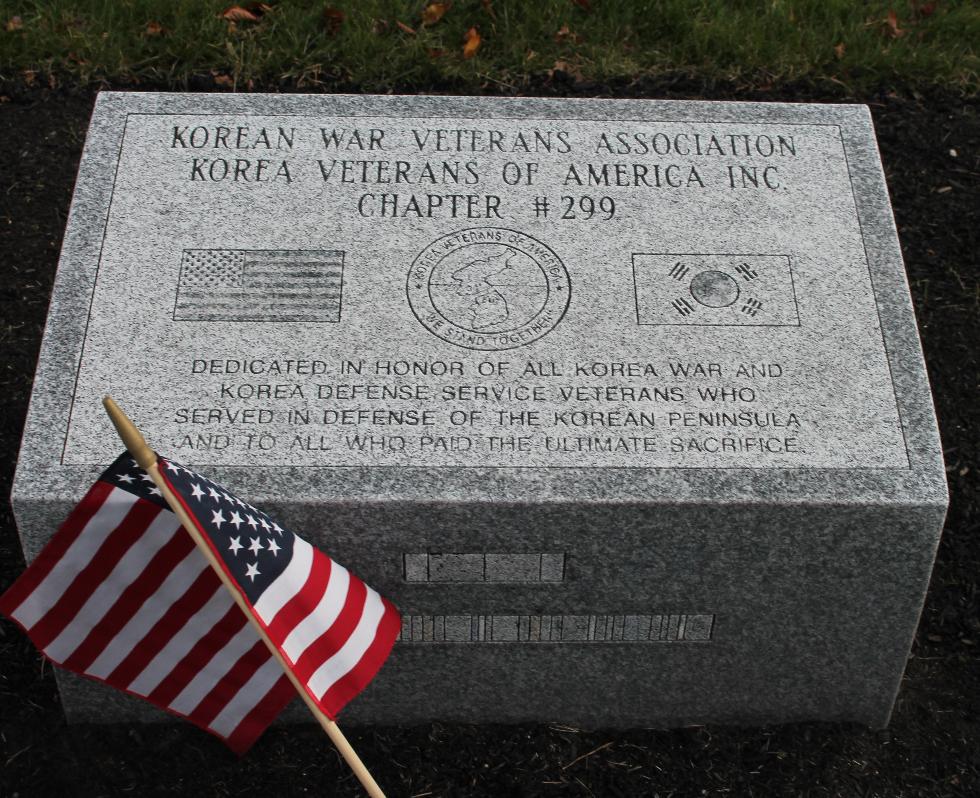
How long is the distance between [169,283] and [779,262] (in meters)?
2.02

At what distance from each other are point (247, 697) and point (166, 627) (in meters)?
0.33

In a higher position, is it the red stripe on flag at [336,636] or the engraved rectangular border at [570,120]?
the engraved rectangular border at [570,120]

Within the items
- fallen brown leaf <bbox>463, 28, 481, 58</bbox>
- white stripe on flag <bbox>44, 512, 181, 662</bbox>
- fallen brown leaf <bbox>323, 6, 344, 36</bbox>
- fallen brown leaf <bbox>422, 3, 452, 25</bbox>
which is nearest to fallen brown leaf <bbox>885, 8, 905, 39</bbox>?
fallen brown leaf <bbox>463, 28, 481, 58</bbox>

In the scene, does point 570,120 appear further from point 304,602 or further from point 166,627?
point 166,627

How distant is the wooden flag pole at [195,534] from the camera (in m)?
3.33

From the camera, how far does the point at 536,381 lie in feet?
14.3

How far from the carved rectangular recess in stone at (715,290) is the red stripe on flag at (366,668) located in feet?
4.10

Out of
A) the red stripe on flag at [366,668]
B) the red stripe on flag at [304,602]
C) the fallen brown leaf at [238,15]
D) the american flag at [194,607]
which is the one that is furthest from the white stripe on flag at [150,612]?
the fallen brown leaf at [238,15]

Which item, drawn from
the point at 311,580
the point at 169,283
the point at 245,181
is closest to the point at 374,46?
the point at 245,181

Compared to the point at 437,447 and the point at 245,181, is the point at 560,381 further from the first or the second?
the point at 245,181

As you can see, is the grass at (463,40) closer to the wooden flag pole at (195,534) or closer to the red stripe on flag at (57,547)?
the red stripe on flag at (57,547)

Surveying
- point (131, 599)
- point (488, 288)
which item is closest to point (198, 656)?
point (131, 599)

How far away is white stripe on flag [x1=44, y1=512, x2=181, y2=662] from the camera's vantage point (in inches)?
149

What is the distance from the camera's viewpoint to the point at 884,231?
189 inches
